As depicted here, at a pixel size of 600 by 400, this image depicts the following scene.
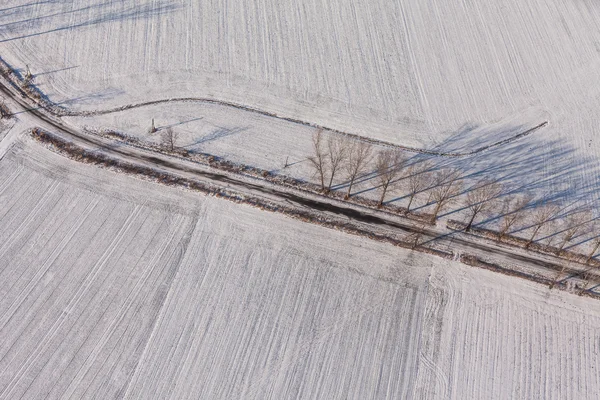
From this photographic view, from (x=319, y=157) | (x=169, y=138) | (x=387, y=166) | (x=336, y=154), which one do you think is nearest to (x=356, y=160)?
(x=336, y=154)

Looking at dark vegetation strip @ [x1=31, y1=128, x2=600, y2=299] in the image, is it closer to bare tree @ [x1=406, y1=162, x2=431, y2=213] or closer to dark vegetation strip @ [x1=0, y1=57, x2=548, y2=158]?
dark vegetation strip @ [x1=0, y1=57, x2=548, y2=158]

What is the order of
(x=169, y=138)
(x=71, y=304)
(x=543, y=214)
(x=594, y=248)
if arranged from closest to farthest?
(x=71, y=304), (x=594, y=248), (x=543, y=214), (x=169, y=138)

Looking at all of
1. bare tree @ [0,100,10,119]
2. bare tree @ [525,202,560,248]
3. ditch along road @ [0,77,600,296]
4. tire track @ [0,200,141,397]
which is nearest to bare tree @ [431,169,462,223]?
ditch along road @ [0,77,600,296]

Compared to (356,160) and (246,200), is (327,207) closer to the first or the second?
(356,160)

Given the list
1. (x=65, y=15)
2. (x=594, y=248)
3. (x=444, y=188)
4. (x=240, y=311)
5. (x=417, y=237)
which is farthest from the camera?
(x=65, y=15)

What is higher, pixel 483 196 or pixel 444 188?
pixel 483 196

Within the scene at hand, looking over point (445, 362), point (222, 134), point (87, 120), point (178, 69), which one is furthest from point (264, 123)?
point (445, 362)
